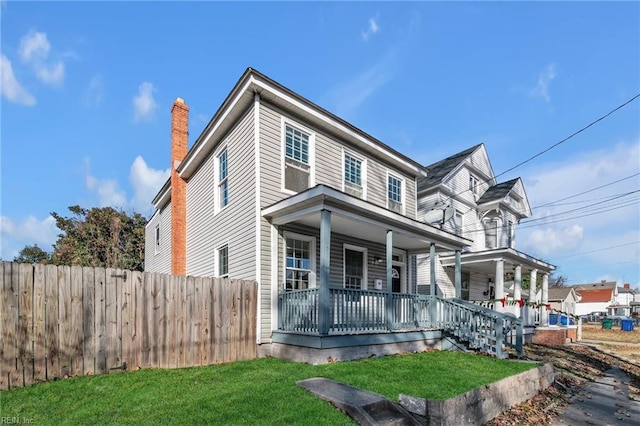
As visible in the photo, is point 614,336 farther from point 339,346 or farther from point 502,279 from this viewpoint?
point 339,346

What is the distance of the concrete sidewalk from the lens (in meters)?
6.31

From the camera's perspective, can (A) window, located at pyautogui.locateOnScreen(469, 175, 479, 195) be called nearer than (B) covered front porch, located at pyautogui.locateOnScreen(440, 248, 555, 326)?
No

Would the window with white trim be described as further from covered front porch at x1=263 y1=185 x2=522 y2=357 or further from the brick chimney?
covered front porch at x1=263 y1=185 x2=522 y2=357

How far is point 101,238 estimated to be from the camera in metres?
25.5

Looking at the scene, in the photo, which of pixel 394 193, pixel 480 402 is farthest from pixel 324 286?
pixel 394 193

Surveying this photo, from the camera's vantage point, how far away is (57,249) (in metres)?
25.4

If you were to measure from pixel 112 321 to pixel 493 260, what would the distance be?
574 inches

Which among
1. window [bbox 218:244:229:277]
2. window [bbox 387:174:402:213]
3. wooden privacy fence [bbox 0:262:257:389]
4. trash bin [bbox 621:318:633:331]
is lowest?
trash bin [bbox 621:318:633:331]

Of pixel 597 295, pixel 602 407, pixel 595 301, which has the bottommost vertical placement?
pixel 595 301

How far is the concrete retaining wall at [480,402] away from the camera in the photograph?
5.07m

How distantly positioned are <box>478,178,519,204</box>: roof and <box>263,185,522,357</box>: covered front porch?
8268mm

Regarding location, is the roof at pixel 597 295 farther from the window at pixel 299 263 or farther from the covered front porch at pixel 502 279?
the window at pixel 299 263

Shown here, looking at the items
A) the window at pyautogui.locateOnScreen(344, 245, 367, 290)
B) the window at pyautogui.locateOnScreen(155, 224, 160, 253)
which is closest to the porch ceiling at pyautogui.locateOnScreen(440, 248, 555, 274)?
the window at pyautogui.locateOnScreen(344, 245, 367, 290)

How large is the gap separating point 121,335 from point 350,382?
422 cm
